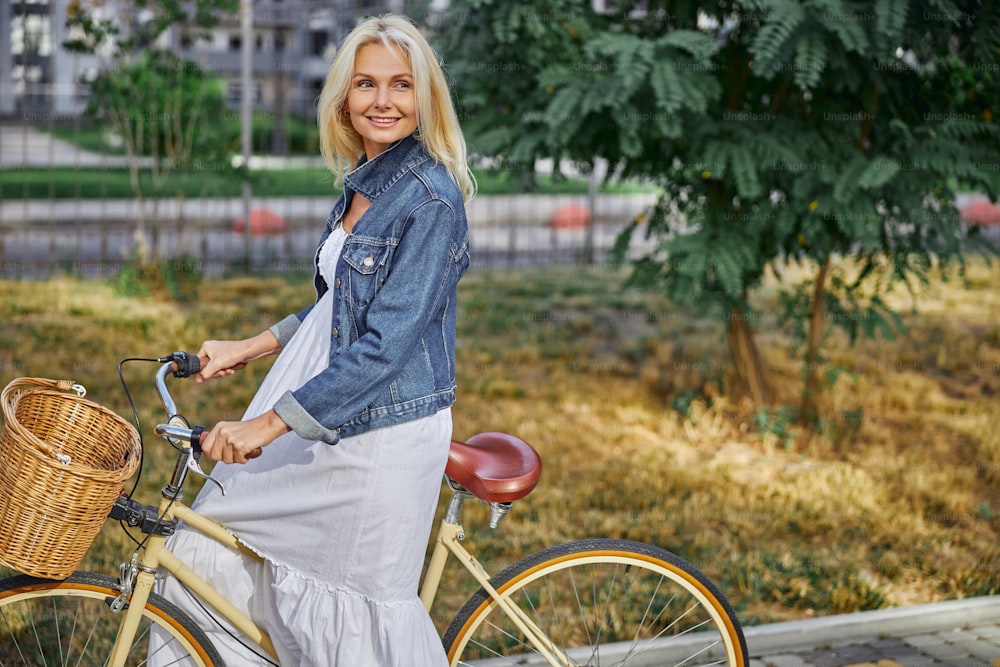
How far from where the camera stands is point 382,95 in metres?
2.43

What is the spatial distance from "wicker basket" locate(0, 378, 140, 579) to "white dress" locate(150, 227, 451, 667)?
33 cm

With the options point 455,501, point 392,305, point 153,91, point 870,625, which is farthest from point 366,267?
point 153,91

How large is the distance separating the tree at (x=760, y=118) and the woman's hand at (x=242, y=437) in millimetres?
3328

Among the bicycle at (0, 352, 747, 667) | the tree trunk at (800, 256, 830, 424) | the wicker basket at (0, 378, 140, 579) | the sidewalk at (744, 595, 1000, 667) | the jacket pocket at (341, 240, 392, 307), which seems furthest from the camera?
the tree trunk at (800, 256, 830, 424)

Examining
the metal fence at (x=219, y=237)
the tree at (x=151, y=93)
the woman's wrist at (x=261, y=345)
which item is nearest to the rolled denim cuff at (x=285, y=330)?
the woman's wrist at (x=261, y=345)

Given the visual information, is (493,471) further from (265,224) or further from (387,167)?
(265,224)

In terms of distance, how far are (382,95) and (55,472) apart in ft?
3.33

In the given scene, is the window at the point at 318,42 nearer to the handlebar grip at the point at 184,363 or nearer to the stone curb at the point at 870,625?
the stone curb at the point at 870,625

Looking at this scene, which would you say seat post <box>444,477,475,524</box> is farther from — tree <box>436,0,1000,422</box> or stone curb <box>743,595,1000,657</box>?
tree <box>436,0,1000,422</box>

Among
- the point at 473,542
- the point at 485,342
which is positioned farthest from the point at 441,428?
the point at 485,342

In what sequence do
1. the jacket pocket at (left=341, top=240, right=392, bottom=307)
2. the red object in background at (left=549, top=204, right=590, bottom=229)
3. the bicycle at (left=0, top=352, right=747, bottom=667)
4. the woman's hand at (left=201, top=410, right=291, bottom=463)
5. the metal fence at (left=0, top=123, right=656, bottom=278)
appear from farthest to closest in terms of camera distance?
the red object in background at (left=549, top=204, right=590, bottom=229) < the metal fence at (left=0, top=123, right=656, bottom=278) < the bicycle at (left=0, top=352, right=747, bottom=667) < the jacket pocket at (left=341, top=240, right=392, bottom=307) < the woman's hand at (left=201, top=410, right=291, bottom=463)

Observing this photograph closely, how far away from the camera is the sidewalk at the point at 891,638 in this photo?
390 cm

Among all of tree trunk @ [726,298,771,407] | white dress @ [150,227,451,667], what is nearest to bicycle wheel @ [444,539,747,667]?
white dress @ [150,227,451,667]

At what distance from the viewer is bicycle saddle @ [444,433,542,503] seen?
105 inches
